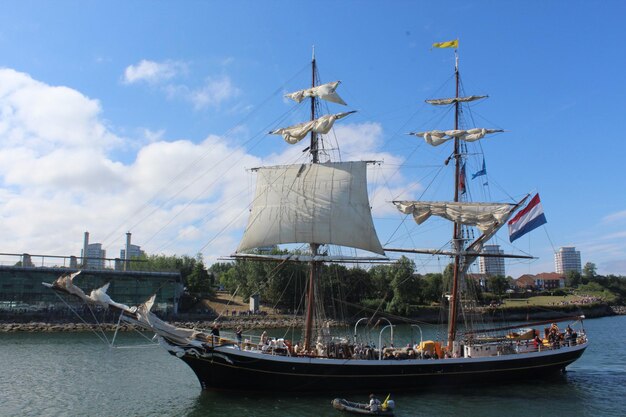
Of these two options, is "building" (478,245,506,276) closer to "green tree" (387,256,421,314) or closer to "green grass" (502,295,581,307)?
"green tree" (387,256,421,314)

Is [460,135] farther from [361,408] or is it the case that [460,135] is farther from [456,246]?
[361,408]

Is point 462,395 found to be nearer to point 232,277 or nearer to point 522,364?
point 522,364

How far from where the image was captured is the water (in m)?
27.7

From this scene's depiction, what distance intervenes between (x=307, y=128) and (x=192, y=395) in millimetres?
20466

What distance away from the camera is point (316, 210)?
3888 centimetres

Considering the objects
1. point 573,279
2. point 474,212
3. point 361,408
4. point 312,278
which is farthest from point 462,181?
point 573,279

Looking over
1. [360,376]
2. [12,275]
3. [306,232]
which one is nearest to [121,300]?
[12,275]

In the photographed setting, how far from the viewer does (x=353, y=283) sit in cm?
9650

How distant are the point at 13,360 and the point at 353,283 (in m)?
62.3

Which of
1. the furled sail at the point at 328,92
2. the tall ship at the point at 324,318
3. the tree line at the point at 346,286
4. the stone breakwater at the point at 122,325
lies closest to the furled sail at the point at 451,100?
the tall ship at the point at 324,318

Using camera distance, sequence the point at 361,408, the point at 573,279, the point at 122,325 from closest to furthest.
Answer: the point at 361,408 → the point at 122,325 → the point at 573,279

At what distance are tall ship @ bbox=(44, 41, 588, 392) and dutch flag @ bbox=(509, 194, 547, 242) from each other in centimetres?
8

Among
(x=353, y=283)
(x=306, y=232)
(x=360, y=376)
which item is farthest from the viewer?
(x=353, y=283)

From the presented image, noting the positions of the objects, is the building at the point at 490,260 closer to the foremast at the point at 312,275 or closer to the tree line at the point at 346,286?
the tree line at the point at 346,286
